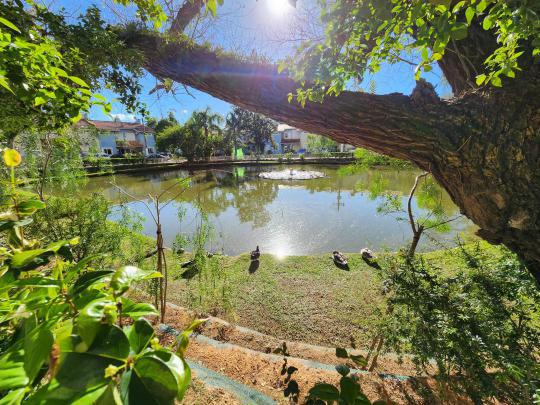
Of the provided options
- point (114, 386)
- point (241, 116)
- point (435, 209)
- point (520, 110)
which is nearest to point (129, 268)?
point (114, 386)

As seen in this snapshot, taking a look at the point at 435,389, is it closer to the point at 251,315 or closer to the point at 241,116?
the point at 251,315

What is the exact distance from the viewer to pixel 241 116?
36.9 metres

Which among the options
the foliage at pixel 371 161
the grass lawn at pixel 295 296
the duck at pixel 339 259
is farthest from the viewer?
the duck at pixel 339 259

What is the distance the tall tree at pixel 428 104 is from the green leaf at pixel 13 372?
65.3 inches

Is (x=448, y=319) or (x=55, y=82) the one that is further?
(x=448, y=319)

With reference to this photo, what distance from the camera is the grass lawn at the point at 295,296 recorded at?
13.2 ft

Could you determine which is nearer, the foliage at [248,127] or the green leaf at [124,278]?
the green leaf at [124,278]

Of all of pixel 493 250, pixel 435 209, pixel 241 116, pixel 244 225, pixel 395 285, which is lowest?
pixel 244 225

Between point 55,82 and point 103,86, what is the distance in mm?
1784

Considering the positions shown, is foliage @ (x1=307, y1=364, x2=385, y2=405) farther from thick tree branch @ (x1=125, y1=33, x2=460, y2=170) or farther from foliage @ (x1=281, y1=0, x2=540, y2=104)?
thick tree branch @ (x1=125, y1=33, x2=460, y2=170)

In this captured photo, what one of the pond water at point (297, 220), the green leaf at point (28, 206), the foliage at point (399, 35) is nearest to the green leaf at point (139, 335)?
the green leaf at point (28, 206)

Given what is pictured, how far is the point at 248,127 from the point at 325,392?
132ft

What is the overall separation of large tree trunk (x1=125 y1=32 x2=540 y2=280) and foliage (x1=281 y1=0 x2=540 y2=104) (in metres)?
0.25

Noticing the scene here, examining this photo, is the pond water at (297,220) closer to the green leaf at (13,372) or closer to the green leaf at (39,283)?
the green leaf at (39,283)
